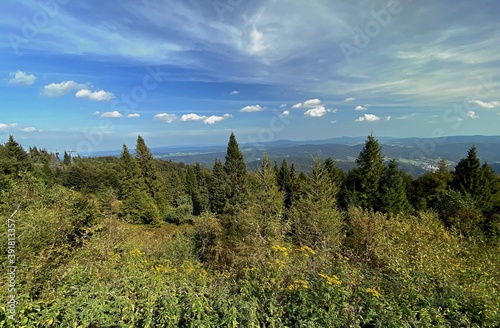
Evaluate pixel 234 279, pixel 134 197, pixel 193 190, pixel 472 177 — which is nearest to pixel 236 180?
pixel 134 197

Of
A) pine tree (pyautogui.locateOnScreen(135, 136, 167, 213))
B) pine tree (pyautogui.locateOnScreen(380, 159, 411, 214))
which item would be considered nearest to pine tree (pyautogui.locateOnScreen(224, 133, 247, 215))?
pine tree (pyautogui.locateOnScreen(135, 136, 167, 213))

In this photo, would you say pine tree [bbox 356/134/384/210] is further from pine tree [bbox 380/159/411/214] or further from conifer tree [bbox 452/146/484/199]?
conifer tree [bbox 452/146/484/199]

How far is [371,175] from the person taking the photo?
25234mm

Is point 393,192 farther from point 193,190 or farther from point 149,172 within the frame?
point 193,190

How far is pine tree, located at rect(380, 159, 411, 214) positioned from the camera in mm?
24625

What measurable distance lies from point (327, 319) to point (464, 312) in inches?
95.5

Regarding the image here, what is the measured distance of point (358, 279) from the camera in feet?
15.0

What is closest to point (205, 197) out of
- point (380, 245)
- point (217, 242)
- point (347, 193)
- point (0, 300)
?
point (347, 193)

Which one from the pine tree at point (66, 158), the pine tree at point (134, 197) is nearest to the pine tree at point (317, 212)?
the pine tree at point (134, 197)

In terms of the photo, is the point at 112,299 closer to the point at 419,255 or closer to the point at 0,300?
the point at 0,300

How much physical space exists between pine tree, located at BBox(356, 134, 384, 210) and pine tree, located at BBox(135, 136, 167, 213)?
84.7ft

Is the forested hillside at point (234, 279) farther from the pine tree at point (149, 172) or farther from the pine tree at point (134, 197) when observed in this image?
the pine tree at point (149, 172)

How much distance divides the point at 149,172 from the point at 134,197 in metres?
6.25

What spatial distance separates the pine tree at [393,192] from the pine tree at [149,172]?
27570mm
